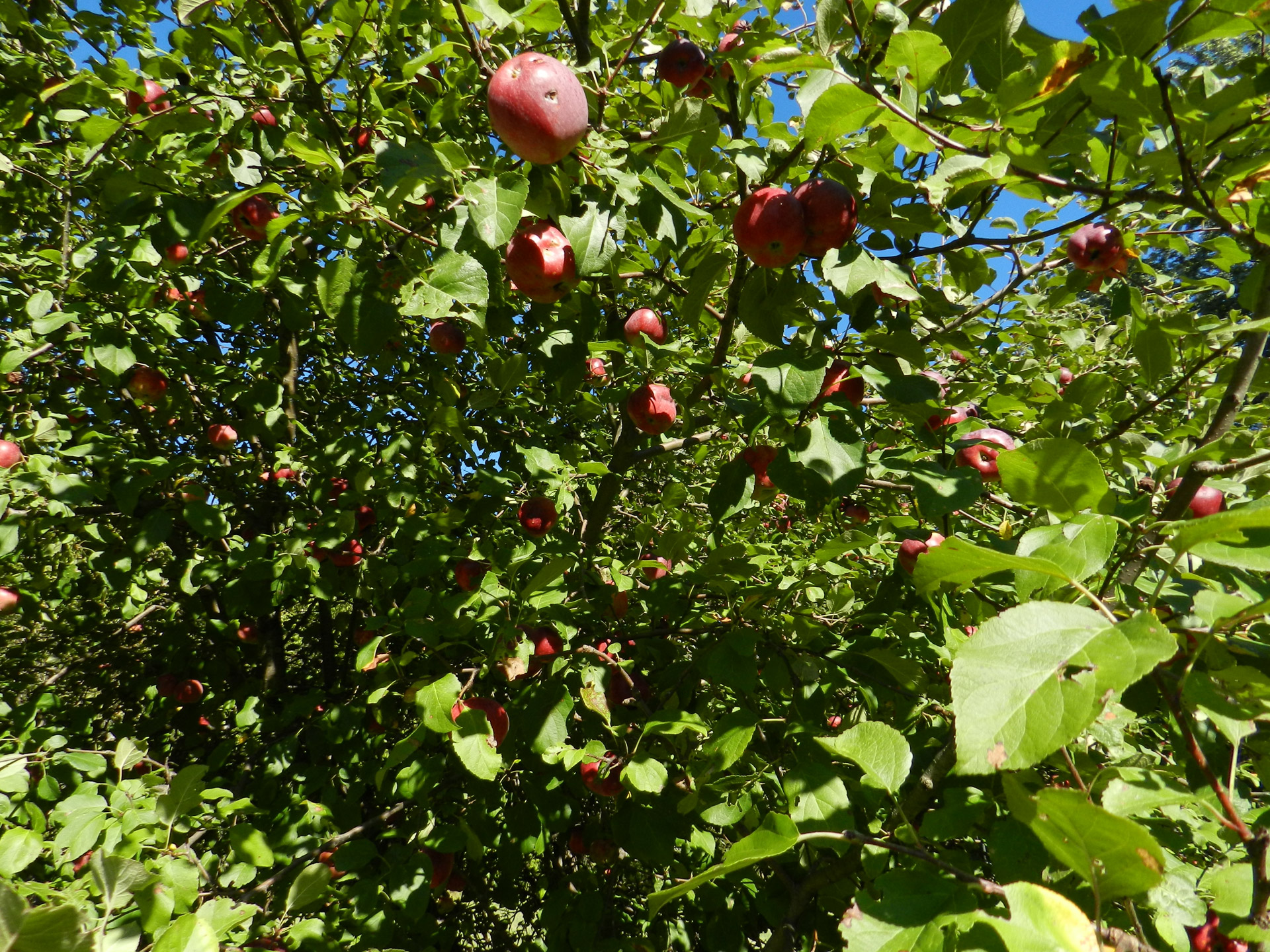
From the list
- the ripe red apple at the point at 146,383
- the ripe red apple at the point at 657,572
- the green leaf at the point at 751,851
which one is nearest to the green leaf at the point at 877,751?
the green leaf at the point at 751,851

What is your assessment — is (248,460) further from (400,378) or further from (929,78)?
(929,78)

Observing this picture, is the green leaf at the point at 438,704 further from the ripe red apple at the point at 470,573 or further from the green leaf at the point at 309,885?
the ripe red apple at the point at 470,573

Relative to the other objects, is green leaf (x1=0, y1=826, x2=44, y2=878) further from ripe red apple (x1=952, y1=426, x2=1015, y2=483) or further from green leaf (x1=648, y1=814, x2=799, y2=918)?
ripe red apple (x1=952, y1=426, x2=1015, y2=483)

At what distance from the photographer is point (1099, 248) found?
1.71 m

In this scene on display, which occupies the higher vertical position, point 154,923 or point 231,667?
point 231,667

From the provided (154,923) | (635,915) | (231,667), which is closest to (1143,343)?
(154,923)

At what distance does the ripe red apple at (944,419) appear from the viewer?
1.54m

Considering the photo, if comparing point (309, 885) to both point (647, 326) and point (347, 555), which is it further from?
point (647, 326)

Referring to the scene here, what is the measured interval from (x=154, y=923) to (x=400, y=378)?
2.45 meters

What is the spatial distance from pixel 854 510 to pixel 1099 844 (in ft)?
5.84

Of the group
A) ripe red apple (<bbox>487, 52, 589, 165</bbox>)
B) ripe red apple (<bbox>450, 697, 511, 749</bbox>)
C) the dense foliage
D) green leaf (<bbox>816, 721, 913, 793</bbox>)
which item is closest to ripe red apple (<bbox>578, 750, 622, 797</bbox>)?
the dense foliage

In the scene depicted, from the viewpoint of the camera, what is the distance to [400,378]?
317 cm

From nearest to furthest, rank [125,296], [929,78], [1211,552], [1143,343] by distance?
[1211,552] → [929,78] → [1143,343] → [125,296]

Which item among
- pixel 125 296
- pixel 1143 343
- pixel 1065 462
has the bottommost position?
pixel 1065 462
